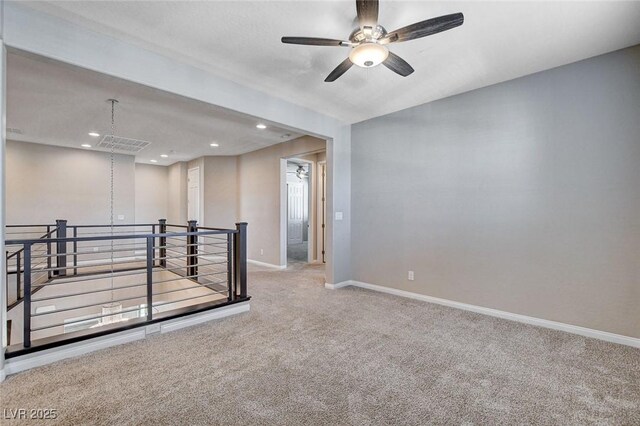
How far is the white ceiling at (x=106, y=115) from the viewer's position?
3079 millimetres

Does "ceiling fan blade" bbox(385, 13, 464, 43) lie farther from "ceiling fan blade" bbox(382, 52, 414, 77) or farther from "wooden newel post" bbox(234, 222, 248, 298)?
"wooden newel post" bbox(234, 222, 248, 298)

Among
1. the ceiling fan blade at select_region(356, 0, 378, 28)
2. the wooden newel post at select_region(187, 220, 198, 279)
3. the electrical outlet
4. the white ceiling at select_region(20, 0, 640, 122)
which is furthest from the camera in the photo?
the wooden newel post at select_region(187, 220, 198, 279)

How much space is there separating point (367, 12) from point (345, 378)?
2534 mm

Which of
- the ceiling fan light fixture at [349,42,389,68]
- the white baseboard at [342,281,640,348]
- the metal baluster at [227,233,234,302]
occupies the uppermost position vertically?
the ceiling fan light fixture at [349,42,389,68]

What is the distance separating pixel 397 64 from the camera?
2359mm

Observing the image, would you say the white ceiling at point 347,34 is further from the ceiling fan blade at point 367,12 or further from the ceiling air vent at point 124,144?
the ceiling air vent at point 124,144

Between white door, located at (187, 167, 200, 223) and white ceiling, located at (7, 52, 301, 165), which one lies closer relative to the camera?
white ceiling, located at (7, 52, 301, 165)

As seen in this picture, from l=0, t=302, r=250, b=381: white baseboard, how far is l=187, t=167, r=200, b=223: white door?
4849 mm

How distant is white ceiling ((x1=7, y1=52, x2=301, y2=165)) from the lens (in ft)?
10.1

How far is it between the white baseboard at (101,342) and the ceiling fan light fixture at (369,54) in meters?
2.93

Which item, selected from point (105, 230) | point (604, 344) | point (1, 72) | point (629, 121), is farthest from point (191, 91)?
point (105, 230)

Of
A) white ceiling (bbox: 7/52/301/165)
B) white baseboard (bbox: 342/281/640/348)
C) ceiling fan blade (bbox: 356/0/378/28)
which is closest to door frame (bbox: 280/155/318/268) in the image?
white ceiling (bbox: 7/52/301/165)

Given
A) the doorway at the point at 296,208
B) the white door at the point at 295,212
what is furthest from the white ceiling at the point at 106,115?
the white door at the point at 295,212

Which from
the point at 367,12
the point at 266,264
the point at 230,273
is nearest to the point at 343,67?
the point at 367,12
